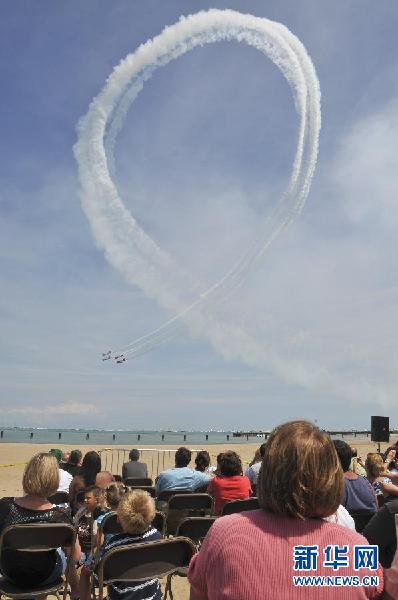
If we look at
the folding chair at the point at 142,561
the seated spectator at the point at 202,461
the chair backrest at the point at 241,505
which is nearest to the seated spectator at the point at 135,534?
the folding chair at the point at 142,561

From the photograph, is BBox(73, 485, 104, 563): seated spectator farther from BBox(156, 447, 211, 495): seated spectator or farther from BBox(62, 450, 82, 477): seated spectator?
BBox(62, 450, 82, 477): seated spectator

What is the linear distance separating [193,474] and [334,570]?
645 centimetres

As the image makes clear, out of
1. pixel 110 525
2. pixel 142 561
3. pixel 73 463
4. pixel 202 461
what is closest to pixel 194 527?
pixel 110 525

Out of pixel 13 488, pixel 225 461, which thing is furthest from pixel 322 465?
pixel 13 488

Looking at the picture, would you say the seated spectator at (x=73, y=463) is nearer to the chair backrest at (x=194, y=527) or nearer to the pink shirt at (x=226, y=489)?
the pink shirt at (x=226, y=489)

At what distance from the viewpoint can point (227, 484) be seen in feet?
23.3

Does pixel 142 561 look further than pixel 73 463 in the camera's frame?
No

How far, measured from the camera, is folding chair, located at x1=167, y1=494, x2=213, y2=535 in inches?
260

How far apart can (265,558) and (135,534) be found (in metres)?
2.59

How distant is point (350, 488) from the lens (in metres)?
5.61

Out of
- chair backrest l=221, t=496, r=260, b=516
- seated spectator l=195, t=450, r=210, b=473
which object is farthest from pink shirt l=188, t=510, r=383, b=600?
seated spectator l=195, t=450, r=210, b=473

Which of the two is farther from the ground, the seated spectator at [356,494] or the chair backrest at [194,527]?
the seated spectator at [356,494]

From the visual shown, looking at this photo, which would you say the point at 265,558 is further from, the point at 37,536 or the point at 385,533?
the point at 37,536

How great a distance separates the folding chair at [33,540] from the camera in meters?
4.26
